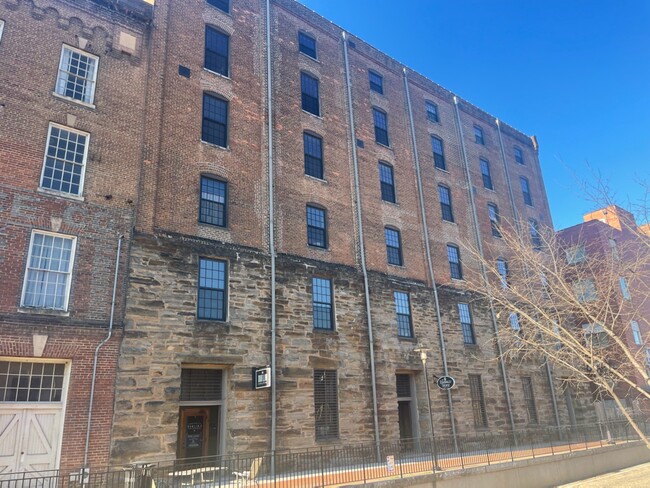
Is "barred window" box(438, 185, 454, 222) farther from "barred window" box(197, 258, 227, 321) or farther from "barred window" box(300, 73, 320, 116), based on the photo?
"barred window" box(197, 258, 227, 321)

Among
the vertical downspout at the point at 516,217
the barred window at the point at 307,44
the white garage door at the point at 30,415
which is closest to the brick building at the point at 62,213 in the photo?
the white garage door at the point at 30,415

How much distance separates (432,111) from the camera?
2828 centimetres

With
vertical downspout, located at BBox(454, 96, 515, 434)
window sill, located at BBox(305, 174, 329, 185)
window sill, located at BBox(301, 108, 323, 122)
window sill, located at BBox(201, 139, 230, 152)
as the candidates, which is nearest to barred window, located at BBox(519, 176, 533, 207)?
vertical downspout, located at BBox(454, 96, 515, 434)

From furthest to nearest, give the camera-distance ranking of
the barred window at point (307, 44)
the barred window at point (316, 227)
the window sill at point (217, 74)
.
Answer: the barred window at point (307, 44) → the barred window at point (316, 227) → the window sill at point (217, 74)

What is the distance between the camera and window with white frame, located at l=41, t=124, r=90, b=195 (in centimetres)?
1369

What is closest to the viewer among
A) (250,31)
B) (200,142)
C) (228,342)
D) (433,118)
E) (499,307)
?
(228,342)

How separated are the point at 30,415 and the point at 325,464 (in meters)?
8.70

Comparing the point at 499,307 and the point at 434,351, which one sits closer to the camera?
the point at 434,351

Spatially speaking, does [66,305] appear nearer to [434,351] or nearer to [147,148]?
[147,148]

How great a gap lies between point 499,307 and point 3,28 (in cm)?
2402

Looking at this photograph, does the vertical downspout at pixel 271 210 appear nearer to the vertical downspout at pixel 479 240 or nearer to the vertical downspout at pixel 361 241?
the vertical downspout at pixel 361 241

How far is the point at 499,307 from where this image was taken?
83.5 ft

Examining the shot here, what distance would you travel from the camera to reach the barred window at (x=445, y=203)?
25852 mm

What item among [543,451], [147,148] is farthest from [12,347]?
[543,451]
